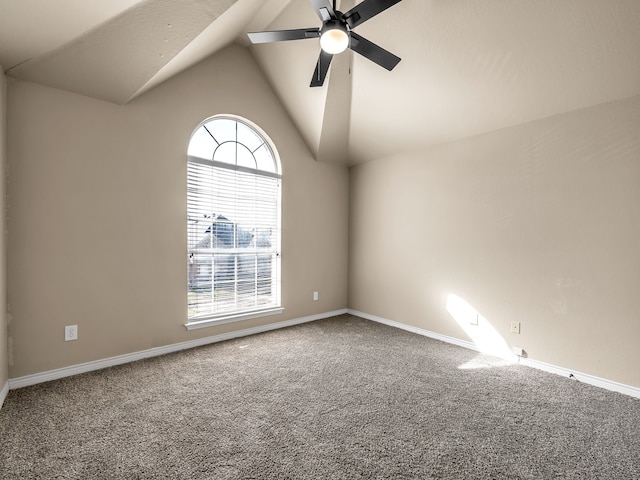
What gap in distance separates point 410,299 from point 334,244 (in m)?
1.26

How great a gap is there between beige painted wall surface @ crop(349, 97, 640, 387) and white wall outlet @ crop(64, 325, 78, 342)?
10.5ft

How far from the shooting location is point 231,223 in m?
3.53

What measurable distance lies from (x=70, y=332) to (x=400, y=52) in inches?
138

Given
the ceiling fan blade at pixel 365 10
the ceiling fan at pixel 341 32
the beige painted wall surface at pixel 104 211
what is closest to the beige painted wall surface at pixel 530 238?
the ceiling fan at pixel 341 32

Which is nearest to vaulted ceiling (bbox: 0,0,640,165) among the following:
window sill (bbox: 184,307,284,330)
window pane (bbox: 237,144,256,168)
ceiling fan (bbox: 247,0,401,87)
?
ceiling fan (bbox: 247,0,401,87)

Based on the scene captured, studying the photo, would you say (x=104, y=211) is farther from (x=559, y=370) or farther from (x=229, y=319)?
(x=559, y=370)

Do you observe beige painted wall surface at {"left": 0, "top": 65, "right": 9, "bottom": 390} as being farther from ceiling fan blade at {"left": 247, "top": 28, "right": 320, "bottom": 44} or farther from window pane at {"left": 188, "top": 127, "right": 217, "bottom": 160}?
ceiling fan blade at {"left": 247, "top": 28, "right": 320, "bottom": 44}

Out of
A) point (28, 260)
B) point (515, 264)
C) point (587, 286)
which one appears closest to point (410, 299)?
point (515, 264)

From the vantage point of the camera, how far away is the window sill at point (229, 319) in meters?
3.20

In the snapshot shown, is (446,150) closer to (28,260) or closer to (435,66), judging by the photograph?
(435,66)

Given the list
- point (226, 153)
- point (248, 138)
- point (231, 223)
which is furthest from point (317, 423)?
point (248, 138)

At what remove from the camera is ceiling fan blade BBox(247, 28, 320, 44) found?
2.06 meters

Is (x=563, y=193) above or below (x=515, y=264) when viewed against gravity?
above

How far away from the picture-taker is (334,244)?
4.48 m
